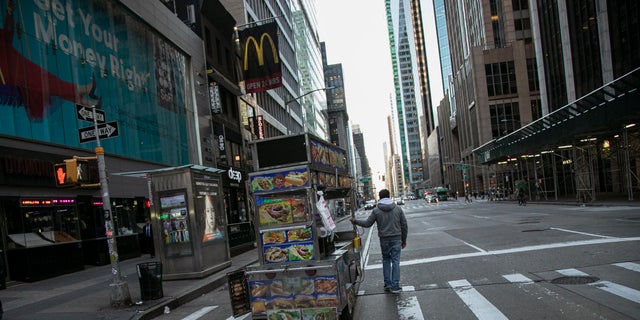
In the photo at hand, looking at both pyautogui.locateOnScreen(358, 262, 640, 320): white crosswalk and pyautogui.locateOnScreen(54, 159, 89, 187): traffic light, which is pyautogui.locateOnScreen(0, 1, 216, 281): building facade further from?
pyautogui.locateOnScreen(358, 262, 640, 320): white crosswalk

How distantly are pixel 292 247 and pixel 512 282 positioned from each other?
4245mm

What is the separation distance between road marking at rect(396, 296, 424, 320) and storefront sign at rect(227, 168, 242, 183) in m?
26.9

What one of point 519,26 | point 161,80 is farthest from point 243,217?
point 519,26

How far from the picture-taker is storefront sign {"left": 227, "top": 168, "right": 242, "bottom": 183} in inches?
1337

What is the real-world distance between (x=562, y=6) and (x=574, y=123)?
→ 21364mm

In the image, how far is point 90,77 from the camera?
19.0 meters

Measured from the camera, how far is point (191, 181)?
13320 millimetres

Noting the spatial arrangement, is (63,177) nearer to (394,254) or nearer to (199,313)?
(199,313)

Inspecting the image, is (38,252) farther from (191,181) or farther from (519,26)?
(519,26)

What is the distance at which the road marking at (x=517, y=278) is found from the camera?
8672 millimetres

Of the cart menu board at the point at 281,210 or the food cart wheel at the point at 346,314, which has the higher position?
the cart menu board at the point at 281,210

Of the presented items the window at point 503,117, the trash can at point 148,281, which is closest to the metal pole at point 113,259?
the trash can at point 148,281

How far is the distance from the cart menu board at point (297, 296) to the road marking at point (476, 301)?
2090 mm

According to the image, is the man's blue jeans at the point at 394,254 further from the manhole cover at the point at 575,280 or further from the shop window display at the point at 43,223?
the shop window display at the point at 43,223
